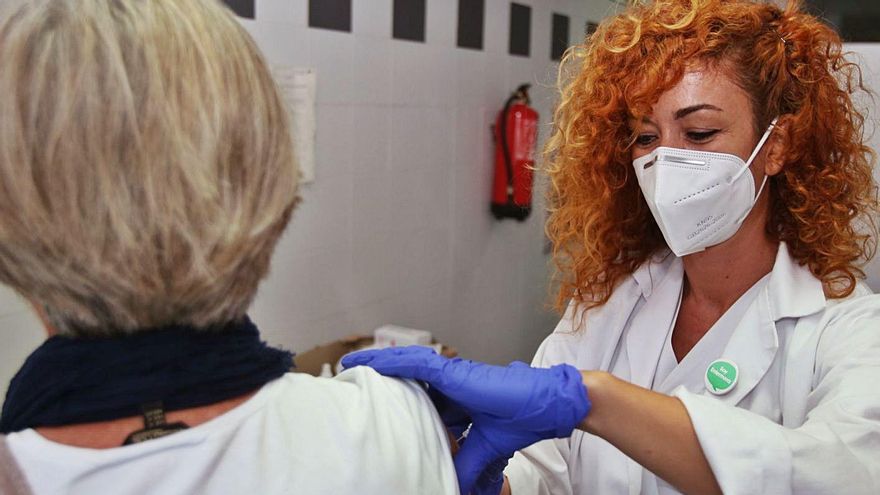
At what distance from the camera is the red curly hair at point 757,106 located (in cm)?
126

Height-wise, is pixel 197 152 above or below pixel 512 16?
below

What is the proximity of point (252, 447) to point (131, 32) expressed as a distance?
1.17ft

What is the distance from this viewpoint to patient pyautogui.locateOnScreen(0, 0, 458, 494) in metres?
0.61

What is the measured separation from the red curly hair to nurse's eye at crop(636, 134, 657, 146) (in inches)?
0.5

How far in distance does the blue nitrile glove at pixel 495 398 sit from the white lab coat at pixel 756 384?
0.18 m

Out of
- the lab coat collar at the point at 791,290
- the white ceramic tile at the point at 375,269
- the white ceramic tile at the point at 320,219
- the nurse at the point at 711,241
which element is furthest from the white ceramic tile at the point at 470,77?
the lab coat collar at the point at 791,290

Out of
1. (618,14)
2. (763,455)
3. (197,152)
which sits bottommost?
(763,455)

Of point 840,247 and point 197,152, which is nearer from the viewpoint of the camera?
point 197,152

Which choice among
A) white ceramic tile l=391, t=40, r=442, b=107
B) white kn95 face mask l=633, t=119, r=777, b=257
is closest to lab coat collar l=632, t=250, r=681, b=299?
white kn95 face mask l=633, t=119, r=777, b=257

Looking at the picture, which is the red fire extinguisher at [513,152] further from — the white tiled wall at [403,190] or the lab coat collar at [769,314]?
the lab coat collar at [769,314]

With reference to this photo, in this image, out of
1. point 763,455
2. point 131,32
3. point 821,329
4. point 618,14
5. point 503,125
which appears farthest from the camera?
point 503,125

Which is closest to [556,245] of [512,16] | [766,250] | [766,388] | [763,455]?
[766,250]

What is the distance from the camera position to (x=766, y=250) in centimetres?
133

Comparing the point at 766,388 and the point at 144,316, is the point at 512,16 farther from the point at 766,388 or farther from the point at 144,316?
the point at 144,316
